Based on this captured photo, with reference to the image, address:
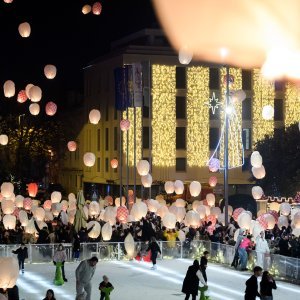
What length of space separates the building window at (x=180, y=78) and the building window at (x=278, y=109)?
7.65 m

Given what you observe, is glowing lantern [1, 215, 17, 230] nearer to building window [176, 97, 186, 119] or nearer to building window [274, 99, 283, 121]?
building window [176, 97, 186, 119]

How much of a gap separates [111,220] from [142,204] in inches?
53.8

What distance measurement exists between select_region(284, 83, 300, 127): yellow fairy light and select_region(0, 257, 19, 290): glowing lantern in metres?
57.8

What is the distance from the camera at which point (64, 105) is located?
88688 mm

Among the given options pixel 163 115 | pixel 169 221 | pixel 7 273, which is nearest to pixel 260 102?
pixel 163 115

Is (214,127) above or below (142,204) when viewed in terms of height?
above

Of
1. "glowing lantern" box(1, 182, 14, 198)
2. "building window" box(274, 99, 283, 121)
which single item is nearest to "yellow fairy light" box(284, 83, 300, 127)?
"building window" box(274, 99, 283, 121)

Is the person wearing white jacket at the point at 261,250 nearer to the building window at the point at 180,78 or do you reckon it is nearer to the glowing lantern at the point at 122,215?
the glowing lantern at the point at 122,215

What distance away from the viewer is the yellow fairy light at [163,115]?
7269cm

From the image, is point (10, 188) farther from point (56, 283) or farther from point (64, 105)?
point (64, 105)

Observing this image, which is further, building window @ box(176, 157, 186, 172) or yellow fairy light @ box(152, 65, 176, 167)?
building window @ box(176, 157, 186, 172)

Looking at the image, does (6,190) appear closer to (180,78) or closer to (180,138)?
(180,138)

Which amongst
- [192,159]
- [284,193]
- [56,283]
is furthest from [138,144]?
[56,283]

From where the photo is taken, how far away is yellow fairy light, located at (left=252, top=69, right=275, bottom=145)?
76.1m
